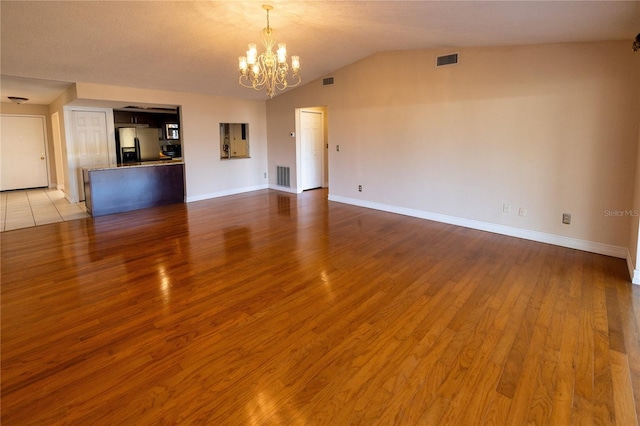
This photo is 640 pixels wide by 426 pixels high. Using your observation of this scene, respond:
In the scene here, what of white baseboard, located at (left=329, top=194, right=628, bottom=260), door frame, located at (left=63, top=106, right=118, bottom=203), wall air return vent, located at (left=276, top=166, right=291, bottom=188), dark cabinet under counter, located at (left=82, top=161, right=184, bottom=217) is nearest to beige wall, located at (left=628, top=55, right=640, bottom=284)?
white baseboard, located at (left=329, top=194, right=628, bottom=260)

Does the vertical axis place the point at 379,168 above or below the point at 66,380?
above

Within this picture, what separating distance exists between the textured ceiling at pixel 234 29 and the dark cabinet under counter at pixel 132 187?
1.64 metres

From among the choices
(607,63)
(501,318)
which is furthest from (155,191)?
(607,63)

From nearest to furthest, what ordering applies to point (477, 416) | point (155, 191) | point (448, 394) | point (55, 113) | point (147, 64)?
point (477, 416) < point (448, 394) < point (147, 64) < point (155, 191) < point (55, 113)

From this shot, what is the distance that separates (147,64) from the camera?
5.31 m

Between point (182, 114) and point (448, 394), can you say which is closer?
point (448, 394)

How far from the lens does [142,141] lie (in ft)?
30.0

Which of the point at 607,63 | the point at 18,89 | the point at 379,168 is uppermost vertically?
the point at 18,89

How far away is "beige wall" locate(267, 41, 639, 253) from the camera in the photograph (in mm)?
4070

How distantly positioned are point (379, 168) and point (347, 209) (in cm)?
99

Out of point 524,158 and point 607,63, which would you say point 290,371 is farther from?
point 607,63

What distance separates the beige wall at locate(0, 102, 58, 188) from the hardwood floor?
6.27 m

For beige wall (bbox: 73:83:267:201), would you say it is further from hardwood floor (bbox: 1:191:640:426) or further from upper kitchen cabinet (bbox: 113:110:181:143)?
hardwood floor (bbox: 1:191:640:426)

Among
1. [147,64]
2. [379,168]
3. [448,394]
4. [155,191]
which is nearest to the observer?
[448,394]
